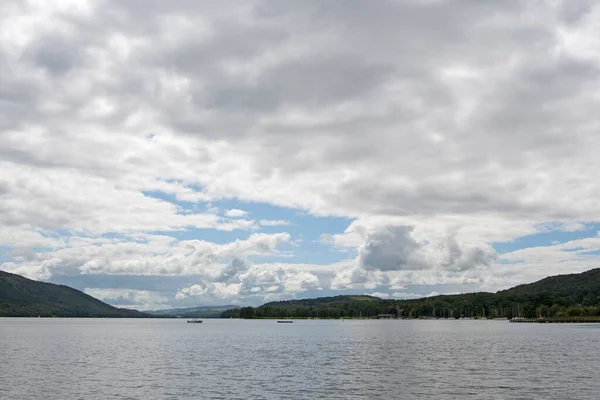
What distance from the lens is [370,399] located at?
227 ft

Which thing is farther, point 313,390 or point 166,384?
point 166,384

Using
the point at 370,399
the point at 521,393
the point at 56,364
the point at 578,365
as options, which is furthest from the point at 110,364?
the point at 578,365

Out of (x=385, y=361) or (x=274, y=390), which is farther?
(x=385, y=361)

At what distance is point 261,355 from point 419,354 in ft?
120

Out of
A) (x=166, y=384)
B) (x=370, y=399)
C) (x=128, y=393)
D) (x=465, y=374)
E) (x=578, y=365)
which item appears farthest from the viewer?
(x=578, y=365)

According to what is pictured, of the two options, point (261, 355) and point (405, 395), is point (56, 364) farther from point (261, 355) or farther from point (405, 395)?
point (405, 395)

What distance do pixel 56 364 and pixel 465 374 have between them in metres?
76.0

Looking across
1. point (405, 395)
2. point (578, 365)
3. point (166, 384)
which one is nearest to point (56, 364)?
point (166, 384)

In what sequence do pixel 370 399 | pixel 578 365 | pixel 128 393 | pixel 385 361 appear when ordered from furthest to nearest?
1. pixel 385 361
2. pixel 578 365
3. pixel 128 393
4. pixel 370 399

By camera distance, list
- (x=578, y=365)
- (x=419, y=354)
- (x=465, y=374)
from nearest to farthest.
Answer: (x=465, y=374) < (x=578, y=365) < (x=419, y=354)

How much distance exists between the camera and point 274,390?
7606 centimetres

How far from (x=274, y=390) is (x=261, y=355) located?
199 ft

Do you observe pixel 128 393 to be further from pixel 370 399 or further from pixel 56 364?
pixel 56 364

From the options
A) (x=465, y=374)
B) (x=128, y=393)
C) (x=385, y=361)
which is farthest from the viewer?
(x=385, y=361)
